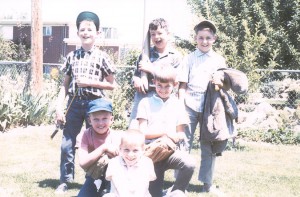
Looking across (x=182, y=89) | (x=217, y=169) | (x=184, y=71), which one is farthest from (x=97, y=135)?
(x=217, y=169)

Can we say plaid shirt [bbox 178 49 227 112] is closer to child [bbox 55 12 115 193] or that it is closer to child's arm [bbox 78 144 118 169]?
child [bbox 55 12 115 193]

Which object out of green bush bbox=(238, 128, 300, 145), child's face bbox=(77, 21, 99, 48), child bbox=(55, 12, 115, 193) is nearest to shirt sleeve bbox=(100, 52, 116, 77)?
child bbox=(55, 12, 115, 193)

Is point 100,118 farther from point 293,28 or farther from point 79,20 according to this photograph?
point 293,28

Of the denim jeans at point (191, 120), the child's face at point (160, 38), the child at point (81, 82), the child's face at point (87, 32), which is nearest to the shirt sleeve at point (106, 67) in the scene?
the child at point (81, 82)

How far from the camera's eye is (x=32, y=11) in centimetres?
1111

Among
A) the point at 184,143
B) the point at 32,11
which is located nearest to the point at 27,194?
the point at 184,143

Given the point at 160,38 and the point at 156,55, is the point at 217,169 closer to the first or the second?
the point at 156,55

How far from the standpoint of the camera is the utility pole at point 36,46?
1110cm

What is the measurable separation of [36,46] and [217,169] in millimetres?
7025

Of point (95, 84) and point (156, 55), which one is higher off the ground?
point (156, 55)

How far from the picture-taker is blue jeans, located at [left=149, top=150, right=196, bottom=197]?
3.61 metres

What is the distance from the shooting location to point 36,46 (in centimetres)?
1120

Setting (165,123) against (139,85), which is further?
(139,85)

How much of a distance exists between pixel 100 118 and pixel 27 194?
144 centimetres
